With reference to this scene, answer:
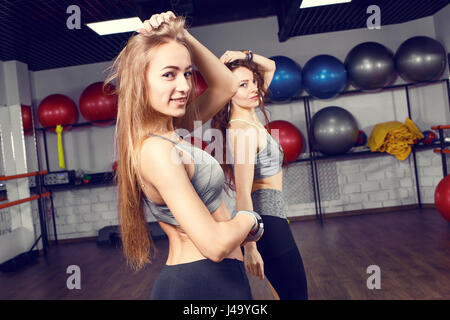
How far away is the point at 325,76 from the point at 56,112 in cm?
368

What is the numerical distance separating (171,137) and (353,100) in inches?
202

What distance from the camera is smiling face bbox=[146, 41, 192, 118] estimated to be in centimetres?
96

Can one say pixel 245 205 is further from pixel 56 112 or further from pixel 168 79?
pixel 56 112

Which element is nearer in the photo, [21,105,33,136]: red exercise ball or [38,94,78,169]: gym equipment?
[21,105,33,136]: red exercise ball

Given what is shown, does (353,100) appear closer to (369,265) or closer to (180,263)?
(369,265)

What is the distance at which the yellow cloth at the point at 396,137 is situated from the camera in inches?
199

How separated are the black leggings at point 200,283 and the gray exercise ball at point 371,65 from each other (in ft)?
14.9

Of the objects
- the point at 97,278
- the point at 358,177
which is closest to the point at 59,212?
the point at 97,278

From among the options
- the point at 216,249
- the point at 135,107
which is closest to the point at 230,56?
the point at 135,107

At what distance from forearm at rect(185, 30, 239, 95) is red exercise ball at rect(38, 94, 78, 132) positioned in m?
Result: 4.68
